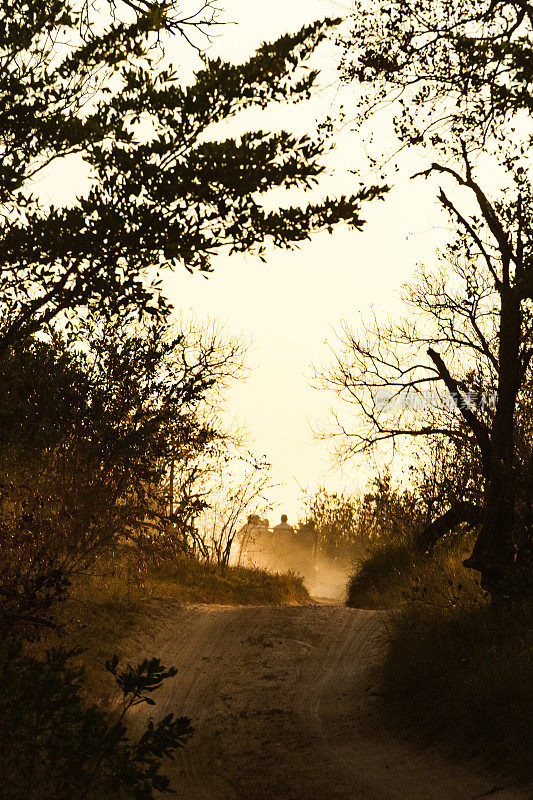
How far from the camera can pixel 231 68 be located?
257 inches

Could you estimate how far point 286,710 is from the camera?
33.4 feet

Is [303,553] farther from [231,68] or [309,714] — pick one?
[231,68]

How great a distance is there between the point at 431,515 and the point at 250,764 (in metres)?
12.8

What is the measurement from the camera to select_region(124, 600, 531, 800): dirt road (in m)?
7.47

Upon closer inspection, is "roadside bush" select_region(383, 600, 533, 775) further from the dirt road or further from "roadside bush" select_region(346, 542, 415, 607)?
"roadside bush" select_region(346, 542, 415, 607)

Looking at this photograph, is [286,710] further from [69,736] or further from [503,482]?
[69,736]

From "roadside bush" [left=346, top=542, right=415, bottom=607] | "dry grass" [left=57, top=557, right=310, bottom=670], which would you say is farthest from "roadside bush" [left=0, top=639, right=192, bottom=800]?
"roadside bush" [left=346, top=542, right=415, bottom=607]

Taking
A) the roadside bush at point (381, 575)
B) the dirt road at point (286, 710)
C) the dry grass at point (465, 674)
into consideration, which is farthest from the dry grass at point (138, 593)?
the dry grass at point (465, 674)

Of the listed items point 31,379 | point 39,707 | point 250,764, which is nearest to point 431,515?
point 250,764

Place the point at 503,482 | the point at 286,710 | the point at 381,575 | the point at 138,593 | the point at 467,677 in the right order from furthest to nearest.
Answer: the point at 381,575 → the point at 138,593 → the point at 503,482 → the point at 286,710 → the point at 467,677

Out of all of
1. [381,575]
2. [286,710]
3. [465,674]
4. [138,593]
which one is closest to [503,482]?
[465,674]

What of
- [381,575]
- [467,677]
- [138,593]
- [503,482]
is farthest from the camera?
[381,575]

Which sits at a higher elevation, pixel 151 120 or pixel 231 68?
pixel 231 68

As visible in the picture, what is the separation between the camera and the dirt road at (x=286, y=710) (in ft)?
24.5
